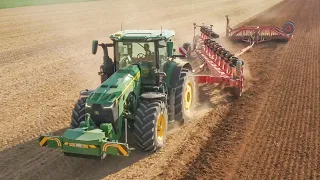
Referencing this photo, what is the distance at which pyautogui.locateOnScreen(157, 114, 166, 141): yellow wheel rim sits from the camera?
754 centimetres

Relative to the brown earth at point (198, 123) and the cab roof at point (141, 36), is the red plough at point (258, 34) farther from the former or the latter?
the cab roof at point (141, 36)

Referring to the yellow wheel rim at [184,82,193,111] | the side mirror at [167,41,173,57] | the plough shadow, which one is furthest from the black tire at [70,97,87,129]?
the plough shadow

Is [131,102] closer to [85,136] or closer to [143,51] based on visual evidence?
[143,51]

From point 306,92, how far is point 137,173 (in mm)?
6720

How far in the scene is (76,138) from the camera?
6469 millimetres

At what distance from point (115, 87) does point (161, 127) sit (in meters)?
1.29

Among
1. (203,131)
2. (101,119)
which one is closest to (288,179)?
(203,131)

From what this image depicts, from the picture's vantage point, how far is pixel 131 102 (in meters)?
7.68

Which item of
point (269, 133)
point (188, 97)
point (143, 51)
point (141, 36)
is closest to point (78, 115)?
point (143, 51)

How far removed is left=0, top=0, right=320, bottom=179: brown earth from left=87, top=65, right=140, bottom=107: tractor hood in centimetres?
128

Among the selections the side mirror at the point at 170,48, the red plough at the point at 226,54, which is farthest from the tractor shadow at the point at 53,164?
the red plough at the point at 226,54

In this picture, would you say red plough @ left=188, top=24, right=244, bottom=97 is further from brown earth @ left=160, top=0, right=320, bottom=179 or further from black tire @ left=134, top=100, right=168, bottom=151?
black tire @ left=134, top=100, right=168, bottom=151

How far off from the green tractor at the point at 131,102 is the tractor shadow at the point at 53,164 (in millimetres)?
403

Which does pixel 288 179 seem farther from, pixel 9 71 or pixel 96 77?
pixel 9 71
